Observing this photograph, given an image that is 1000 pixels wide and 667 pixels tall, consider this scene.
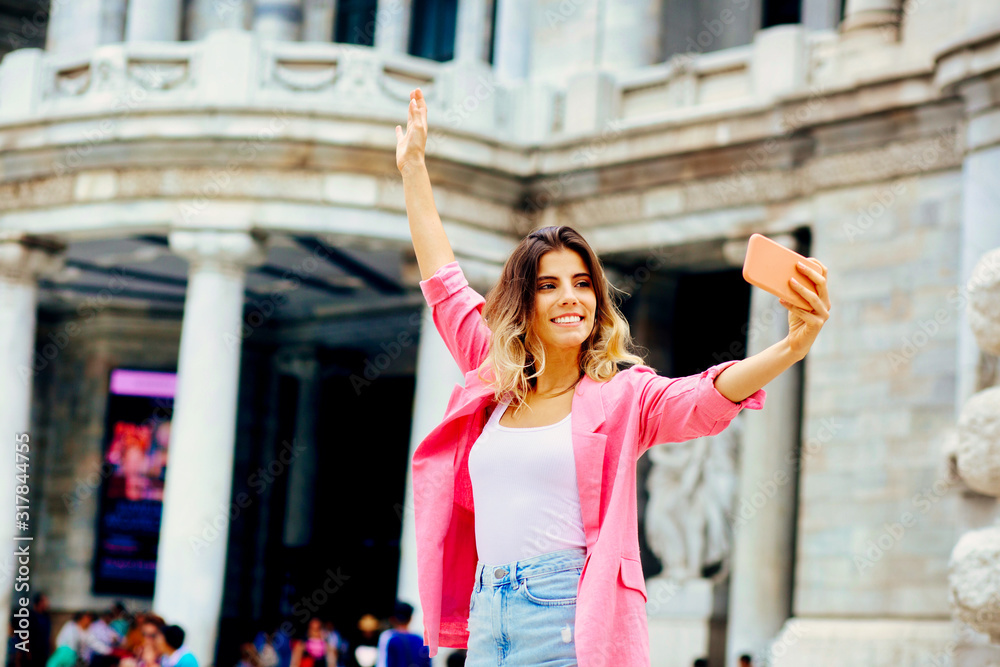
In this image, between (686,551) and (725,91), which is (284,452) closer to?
(686,551)

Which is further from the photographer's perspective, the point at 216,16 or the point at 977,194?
the point at 216,16

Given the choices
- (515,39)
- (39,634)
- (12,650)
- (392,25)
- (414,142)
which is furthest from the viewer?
(392,25)

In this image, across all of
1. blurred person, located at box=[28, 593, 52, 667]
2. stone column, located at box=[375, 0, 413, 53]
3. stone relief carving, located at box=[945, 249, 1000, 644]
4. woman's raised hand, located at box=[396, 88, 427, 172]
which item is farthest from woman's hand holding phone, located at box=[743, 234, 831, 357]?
blurred person, located at box=[28, 593, 52, 667]

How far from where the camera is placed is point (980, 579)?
23.1 feet

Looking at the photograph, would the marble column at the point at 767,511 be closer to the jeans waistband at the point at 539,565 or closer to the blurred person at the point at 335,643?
the blurred person at the point at 335,643

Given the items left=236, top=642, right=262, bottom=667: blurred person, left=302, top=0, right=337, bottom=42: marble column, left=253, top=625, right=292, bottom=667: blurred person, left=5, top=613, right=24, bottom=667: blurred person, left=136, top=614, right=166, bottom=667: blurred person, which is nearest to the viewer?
left=136, top=614, right=166, bottom=667: blurred person

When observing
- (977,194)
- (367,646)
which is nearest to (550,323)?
(367,646)

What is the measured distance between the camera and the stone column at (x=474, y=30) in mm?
20938

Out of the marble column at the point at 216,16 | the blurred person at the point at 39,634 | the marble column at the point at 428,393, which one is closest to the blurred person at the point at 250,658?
the marble column at the point at 428,393

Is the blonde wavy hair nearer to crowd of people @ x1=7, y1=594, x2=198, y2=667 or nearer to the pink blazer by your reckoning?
the pink blazer

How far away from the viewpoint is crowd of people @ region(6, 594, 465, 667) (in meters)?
10.0

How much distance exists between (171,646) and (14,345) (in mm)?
8479

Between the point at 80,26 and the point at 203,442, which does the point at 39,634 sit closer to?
the point at 203,442

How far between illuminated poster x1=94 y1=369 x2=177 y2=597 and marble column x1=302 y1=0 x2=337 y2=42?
6580mm
